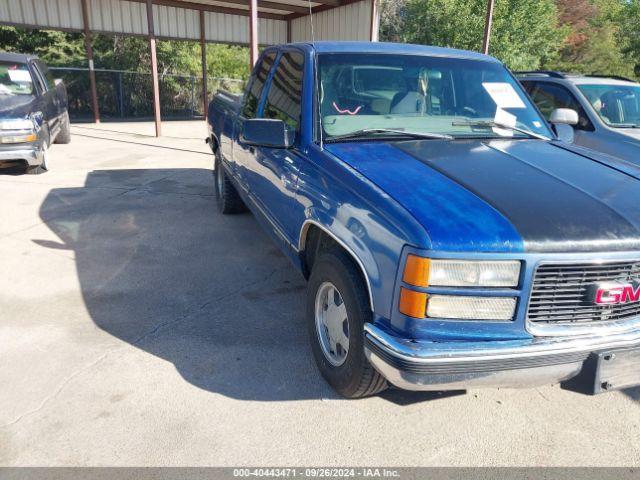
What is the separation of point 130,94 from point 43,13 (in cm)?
693

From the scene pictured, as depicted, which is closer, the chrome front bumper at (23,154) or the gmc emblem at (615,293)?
the gmc emblem at (615,293)

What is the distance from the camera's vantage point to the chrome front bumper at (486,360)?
2.17 m

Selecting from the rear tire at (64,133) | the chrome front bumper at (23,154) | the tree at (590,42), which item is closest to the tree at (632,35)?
the tree at (590,42)

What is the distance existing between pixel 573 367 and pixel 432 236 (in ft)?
2.80

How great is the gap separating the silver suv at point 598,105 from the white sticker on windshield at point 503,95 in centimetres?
288

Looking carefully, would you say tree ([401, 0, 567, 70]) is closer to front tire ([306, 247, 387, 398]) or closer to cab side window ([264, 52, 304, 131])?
cab side window ([264, 52, 304, 131])

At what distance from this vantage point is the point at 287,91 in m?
3.79

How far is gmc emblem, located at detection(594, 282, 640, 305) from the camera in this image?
7.29ft

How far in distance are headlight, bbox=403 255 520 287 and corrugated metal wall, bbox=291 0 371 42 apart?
42.0 ft

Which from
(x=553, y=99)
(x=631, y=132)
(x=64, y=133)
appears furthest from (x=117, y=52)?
(x=631, y=132)

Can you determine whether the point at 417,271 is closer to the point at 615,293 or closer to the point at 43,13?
the point at 615,293

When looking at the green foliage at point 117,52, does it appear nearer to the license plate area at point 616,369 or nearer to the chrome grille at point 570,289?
the chrome grille at point 570,289

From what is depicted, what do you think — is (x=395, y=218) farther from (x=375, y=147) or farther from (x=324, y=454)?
(x=324, y=454)

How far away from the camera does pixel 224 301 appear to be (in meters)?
4.06
